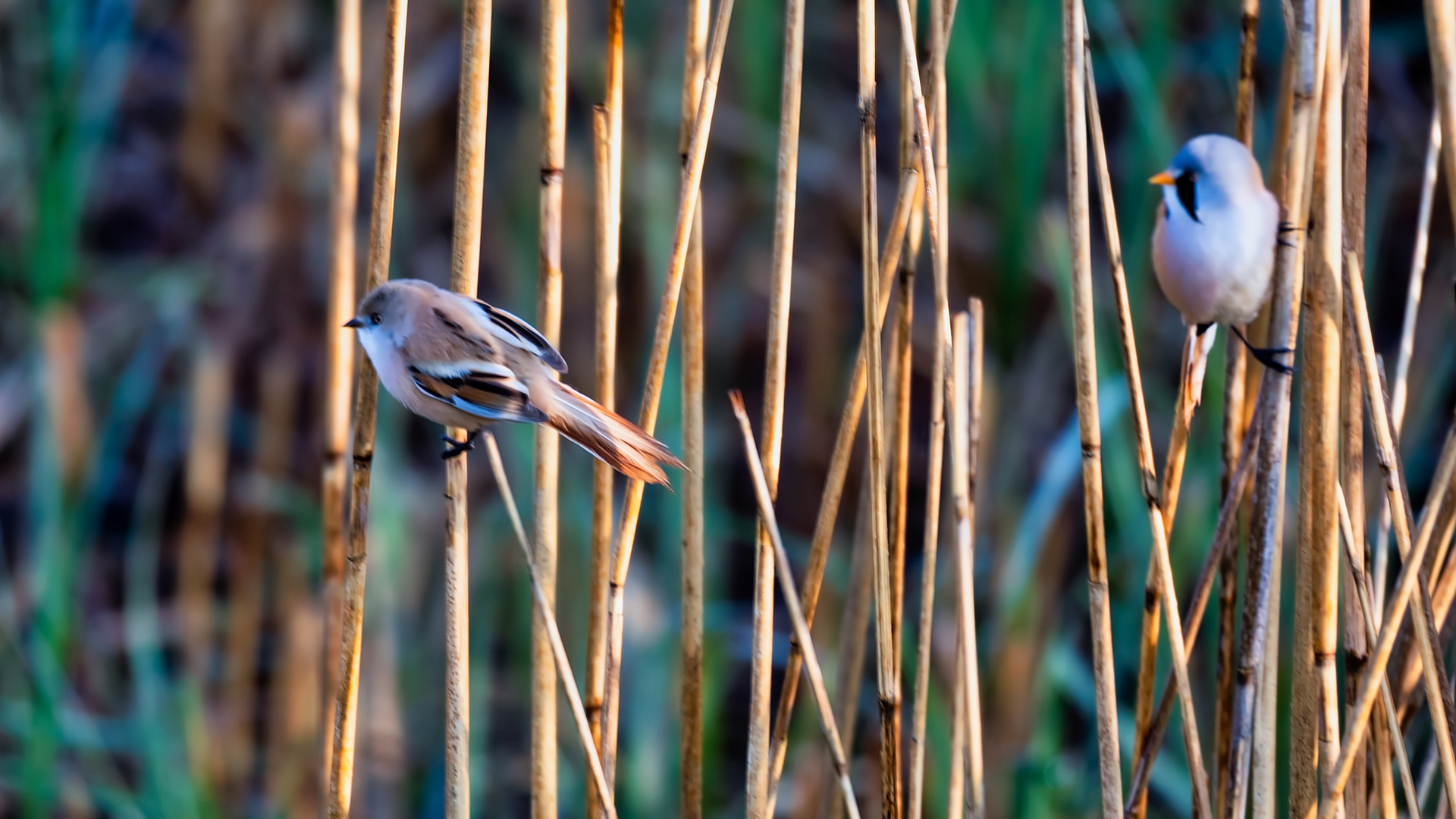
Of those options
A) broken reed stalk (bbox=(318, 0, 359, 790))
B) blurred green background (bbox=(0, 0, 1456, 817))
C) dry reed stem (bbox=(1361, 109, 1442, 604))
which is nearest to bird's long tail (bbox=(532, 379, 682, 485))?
broken reed stalk (bbox=(318, 0, 359, 790))

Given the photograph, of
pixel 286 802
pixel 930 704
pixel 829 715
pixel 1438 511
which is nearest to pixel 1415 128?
pixel 930 704

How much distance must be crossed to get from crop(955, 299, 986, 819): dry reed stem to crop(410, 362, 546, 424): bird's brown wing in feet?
1.36

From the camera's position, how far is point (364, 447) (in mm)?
1107

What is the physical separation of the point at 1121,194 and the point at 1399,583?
1.71m

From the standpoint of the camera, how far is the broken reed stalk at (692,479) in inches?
46.3

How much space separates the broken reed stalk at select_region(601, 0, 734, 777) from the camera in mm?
1053

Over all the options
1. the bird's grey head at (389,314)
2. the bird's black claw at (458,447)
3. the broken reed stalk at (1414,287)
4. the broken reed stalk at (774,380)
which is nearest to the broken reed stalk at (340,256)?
the bird's grey head at (389,314)

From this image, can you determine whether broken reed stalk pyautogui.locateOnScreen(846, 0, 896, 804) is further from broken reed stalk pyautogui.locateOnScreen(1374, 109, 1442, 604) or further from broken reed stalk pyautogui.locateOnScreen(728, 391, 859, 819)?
broken reed stalk pyautogui.locateOnScreen(1374, 109, 1442, 604)

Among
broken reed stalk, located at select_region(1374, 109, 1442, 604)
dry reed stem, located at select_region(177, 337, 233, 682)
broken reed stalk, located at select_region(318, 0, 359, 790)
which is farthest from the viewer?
dry reed stem, located at select_region(177, 337, 233, 682)

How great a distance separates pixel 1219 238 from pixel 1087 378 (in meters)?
0.17

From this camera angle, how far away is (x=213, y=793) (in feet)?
7.42

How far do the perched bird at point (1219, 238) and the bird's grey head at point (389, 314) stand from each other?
2.38 feet

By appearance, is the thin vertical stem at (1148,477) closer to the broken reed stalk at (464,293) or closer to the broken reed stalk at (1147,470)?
the broken reed stalk at (1147,470)

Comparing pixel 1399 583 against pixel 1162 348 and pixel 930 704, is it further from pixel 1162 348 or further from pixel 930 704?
pixel 1162 348
